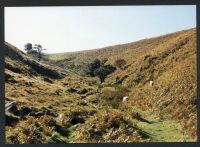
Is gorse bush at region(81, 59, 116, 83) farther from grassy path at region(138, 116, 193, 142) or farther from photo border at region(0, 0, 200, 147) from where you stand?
photo border at region(0, 0, 200, 147)

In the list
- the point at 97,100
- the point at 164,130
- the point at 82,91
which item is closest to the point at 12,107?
the point at 82,91

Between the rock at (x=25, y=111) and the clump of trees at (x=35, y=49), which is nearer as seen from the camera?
the rock at (x=25, y=111)

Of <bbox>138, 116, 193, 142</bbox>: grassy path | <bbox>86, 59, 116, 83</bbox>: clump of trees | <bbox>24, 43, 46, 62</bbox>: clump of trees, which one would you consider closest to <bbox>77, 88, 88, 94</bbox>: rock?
<bbox>86, 59, 116, 83</bbox>: clump of trees

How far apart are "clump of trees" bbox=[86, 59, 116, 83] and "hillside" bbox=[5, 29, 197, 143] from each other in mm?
183

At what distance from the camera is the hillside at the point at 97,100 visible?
2194 cm

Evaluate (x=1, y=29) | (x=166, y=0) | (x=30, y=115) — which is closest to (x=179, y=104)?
(x=166, y=0)

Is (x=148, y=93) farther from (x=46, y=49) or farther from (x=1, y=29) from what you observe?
(x=1, y=29)

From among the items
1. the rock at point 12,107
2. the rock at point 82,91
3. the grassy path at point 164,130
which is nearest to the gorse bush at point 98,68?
the rock at point 82,91

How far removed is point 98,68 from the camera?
22.7 meters

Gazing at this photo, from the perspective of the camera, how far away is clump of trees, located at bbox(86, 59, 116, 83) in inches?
901

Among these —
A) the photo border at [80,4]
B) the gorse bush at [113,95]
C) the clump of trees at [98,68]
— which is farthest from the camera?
the gorse bush at [113,95]

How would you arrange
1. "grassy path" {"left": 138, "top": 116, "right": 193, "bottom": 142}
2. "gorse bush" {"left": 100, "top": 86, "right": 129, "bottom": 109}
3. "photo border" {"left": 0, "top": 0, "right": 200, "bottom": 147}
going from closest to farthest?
"photo border" {"left": 0, "top": 0, "right": 200, "bottom": 147}
"grassy path" {"left": 138, "top": 116, "right": 193, "bottom": 142}
"gorse bush" {"left": 100, "top": 86, "right": 129, "bottom": 109}

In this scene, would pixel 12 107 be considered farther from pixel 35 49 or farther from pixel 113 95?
pixel 113 95

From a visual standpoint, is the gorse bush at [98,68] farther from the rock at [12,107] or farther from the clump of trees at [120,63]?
the rock at [12,107]
